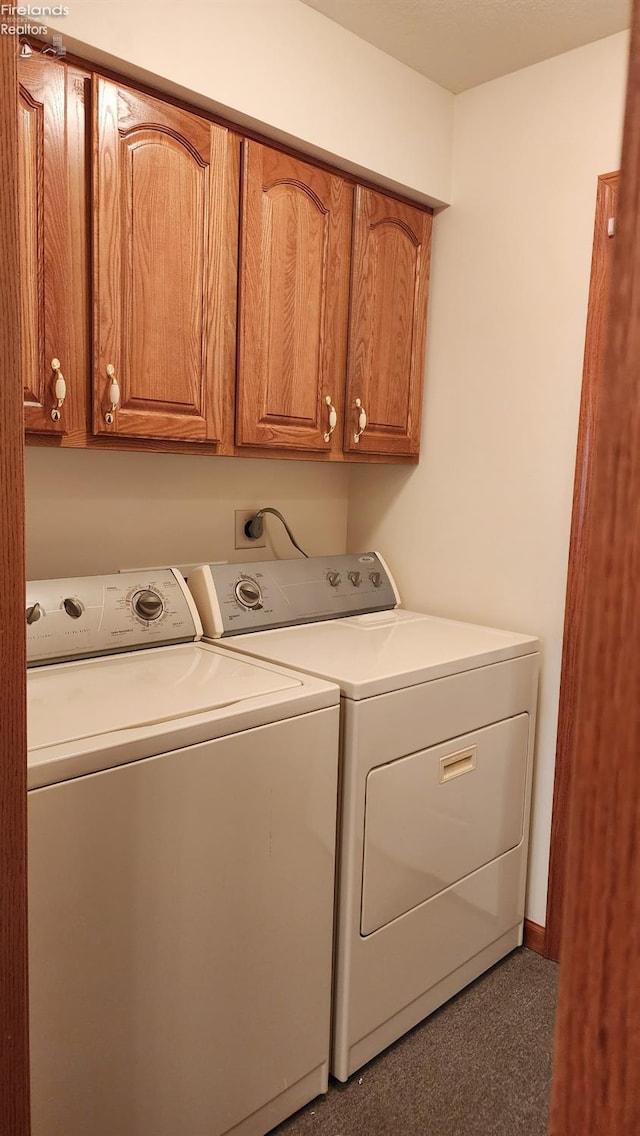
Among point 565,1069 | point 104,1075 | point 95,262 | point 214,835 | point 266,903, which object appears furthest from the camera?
point 95,262

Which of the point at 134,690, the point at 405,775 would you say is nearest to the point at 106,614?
the point at 134,690

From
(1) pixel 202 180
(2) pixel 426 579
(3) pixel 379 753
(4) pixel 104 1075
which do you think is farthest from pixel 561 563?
(4) pixel 104 1075

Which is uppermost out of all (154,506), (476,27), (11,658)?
(476,27)

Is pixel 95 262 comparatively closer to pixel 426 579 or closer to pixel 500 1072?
pixel 426 579

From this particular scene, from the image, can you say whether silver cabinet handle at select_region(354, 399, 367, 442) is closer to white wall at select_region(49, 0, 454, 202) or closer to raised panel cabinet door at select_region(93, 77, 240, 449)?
raised panel cabinet door at select_region(93, 77, 240, 449)

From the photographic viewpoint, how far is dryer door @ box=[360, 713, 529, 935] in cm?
167

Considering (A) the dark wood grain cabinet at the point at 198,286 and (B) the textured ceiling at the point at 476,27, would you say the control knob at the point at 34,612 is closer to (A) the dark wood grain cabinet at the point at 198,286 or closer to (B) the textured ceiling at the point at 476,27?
(A) the dark wood grain cabinet at the point at 198,286

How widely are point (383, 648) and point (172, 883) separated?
82 centimetres

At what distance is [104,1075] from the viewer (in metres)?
1.24

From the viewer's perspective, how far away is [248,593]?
2049 mm

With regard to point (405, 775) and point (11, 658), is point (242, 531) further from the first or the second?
point (11, 658)

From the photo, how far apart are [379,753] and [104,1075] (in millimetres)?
764


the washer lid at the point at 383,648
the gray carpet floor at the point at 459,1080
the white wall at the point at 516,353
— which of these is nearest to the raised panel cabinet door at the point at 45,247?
the washer lid at the point at 383,648

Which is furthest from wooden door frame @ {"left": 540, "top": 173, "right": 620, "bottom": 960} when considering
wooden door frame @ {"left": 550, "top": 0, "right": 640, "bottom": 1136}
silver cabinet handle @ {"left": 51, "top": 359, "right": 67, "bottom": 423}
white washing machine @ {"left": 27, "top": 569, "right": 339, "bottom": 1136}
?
wooden door frame @ {"left": 550, "top": 0, "right": 640, "bottom": 1136}
